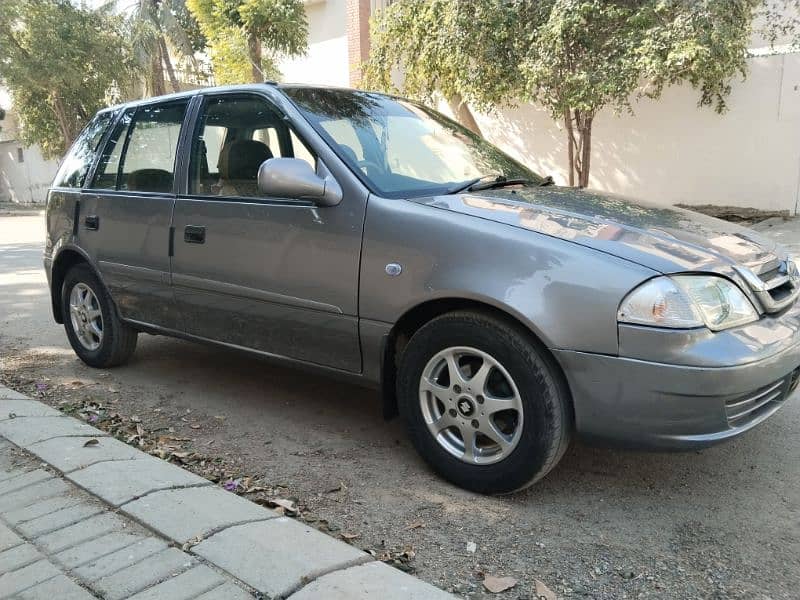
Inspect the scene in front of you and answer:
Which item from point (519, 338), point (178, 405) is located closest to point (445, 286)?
point (519, 338)

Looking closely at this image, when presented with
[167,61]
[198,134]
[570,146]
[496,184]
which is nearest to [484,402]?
[496,184]

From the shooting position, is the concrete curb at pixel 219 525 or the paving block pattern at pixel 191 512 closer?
the concrete curb at pixel 219 525

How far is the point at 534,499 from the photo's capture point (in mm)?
2988

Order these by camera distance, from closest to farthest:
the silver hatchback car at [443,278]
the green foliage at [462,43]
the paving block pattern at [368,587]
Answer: the paving block pattern at [368,587] < the silver hatchback car at [443,278] < the green foliage at [462,43]

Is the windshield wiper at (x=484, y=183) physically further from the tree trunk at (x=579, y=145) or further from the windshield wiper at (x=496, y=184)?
the tree trunk at (x=579, y=145)

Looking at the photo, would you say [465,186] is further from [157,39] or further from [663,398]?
[157,39]

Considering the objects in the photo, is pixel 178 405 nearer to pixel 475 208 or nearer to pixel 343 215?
pixel 343 215

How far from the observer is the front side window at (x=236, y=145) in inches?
146

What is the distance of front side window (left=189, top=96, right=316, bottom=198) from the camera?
3.71 m

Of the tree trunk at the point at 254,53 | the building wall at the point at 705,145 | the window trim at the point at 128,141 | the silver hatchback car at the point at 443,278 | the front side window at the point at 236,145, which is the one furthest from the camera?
the tree trunk at the point at 254,53

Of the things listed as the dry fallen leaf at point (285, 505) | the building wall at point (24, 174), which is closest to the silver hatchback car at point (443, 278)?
the dry fallen leaf at point (285, 505)

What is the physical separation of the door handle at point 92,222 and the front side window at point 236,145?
3.29 ft

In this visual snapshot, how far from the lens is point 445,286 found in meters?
2.88

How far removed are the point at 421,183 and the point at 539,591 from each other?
Result: 76.6 inches
